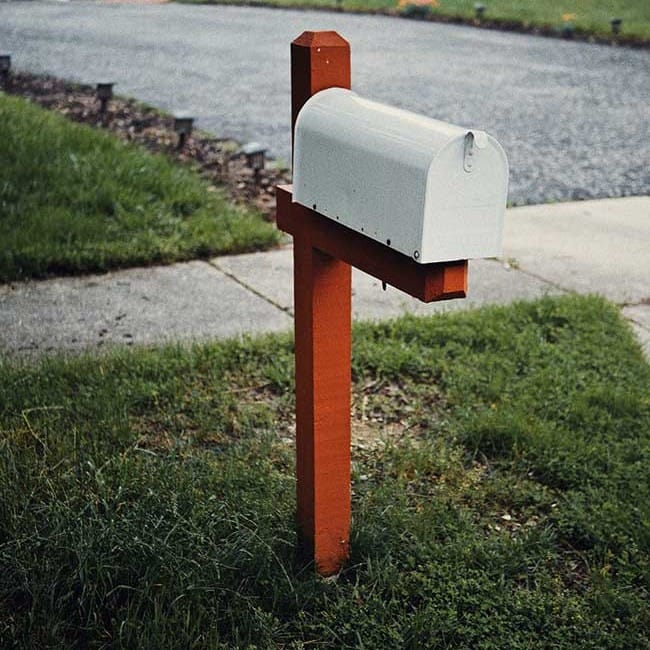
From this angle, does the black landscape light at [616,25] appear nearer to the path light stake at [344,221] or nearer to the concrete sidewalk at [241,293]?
the concrete sidewalk at [241,293]

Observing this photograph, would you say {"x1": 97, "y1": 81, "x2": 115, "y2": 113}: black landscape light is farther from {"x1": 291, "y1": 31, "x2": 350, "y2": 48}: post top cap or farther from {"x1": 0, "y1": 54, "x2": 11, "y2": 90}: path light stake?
{"x1": 291, "y1": 31, "x2": 350, "y2": 48}: post top cap

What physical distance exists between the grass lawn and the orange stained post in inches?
519

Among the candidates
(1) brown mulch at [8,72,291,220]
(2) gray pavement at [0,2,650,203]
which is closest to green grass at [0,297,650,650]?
(1) brown mulch at [8,72,291,220]

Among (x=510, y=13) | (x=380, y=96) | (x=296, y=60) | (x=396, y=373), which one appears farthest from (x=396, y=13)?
(x=296, y=60)

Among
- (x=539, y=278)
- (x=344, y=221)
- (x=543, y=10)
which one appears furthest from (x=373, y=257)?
(x=543, y=10)

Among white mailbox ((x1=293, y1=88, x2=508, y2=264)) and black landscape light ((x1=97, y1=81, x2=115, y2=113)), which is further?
black landscape light ((x1=97, y1=81, x2=115, y2=113))

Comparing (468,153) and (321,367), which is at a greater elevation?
(468,153)

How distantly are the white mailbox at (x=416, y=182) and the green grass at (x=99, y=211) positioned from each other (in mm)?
2990

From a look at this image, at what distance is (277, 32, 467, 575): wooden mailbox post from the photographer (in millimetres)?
2398

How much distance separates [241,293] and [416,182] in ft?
9.51

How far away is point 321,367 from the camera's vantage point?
2.53 m

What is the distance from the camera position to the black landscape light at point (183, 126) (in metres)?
7.11

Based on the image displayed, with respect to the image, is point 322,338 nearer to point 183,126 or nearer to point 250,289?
point 250,289

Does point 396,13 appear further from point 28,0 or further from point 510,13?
point 28,0
